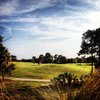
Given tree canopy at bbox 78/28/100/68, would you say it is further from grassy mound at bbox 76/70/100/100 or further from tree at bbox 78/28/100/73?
grassy mound at bbox 76/70/100/100

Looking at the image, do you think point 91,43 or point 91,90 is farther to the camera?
point 91,43

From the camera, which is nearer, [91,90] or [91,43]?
[91,90]

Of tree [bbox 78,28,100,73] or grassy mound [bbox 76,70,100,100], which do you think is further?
tree [bbox 78,28,100,73]

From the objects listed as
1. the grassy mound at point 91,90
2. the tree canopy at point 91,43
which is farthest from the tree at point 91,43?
the grassy mound at point 91,90

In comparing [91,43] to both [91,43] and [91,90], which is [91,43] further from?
[91,90]

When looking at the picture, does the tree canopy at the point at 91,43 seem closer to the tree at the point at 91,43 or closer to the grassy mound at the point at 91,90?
the tree at the point at 91,43

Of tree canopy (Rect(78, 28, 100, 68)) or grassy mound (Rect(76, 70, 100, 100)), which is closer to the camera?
grassy mound (Rect(76, 70, 100, 100))

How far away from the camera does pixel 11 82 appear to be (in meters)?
3.56

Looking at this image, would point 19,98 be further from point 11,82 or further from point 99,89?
Result: point 99,89

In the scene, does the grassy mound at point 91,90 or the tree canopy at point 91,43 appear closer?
the grassy mound at point 91,90

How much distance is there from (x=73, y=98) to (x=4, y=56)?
48828 mm

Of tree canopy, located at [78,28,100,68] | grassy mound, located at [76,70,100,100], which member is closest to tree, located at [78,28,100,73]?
tree canopy, located at [78,28,100,68]

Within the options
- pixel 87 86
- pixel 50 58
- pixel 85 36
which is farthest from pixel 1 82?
pixel 50 58

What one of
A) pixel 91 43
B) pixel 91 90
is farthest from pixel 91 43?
pixel 91 90
